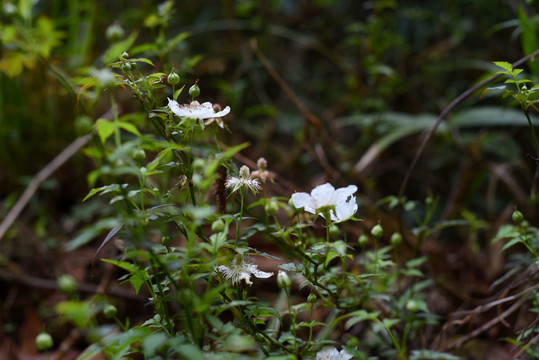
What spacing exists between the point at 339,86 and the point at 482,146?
73 cm

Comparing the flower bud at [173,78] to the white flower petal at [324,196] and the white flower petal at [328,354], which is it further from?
the white flower petal at [328,354]

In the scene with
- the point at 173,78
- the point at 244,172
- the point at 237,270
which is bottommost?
the point at 237,270

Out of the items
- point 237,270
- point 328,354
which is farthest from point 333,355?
point 237,270

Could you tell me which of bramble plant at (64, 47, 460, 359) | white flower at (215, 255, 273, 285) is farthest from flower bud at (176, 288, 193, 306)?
white flower at (215, 255, 273, 285)

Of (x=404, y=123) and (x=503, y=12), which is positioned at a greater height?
(x=503, y=12)

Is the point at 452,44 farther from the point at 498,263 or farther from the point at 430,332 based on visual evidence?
the point at 430,332

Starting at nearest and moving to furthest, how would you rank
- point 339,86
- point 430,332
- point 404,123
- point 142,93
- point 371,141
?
point 142,93 → point 430,332 → point 404,123 → point 371,141 → point 339,86

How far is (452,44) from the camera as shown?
1811 mm

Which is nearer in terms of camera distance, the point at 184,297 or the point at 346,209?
the point at 184,297

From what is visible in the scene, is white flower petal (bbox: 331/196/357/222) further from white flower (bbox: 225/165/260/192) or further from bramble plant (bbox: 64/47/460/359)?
white flower (bbox: 225/165/260/192)

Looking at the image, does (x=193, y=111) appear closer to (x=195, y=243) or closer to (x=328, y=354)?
(x=195, y=243)

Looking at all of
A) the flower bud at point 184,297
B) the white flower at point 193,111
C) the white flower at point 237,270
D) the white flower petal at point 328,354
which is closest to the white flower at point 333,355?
the white flower petal at point 328,354

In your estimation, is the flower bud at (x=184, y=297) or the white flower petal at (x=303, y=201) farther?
the white flower petal at (x=303, y=201)

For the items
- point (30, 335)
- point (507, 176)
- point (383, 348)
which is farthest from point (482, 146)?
point (30, 335)
